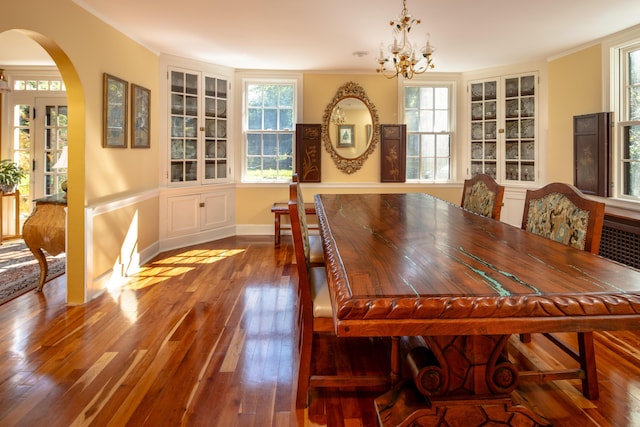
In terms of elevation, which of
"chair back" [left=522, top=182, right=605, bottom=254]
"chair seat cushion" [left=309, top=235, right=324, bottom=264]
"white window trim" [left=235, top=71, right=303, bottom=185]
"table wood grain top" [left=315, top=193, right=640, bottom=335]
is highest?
"white window trim" [left=235, top=71, right=303, bottom=185]

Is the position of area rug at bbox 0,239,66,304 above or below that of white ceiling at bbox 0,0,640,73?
below

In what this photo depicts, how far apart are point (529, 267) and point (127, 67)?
4.35 metres

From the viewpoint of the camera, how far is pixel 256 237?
651 cm

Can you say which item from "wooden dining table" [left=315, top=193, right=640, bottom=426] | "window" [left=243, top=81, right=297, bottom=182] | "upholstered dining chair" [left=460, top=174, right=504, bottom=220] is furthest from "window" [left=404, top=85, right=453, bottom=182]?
"wooden dining table" [left=315, top=193, right=640, bottom=426]

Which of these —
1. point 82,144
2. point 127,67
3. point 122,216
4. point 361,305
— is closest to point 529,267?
point 361,305

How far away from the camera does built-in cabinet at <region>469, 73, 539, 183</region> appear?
5984 millimetres

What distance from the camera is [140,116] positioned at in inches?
192

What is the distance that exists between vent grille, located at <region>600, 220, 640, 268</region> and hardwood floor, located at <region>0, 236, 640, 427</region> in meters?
1.16

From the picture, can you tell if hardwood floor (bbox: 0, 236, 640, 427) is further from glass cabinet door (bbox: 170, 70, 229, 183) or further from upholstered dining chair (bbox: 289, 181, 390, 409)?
glass cabinet door (bbox: 170, 70, 229, 183)

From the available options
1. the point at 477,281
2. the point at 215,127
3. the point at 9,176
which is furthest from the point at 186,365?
the point at 9,176

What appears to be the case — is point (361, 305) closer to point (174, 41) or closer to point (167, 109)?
point (174, 41)

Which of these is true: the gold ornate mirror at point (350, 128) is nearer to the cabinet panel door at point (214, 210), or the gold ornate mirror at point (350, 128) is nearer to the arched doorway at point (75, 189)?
the cabinet panel door at point (214, 210)

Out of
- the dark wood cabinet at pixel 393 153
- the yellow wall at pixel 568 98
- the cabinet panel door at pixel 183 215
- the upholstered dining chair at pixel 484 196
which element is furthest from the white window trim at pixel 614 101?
the cabinet panel door at pixel 183 215

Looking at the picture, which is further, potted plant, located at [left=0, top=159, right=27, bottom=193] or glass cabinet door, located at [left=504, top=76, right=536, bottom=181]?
glass cabinet door, located at [left=504, top=76, right=536, bottom=181]
